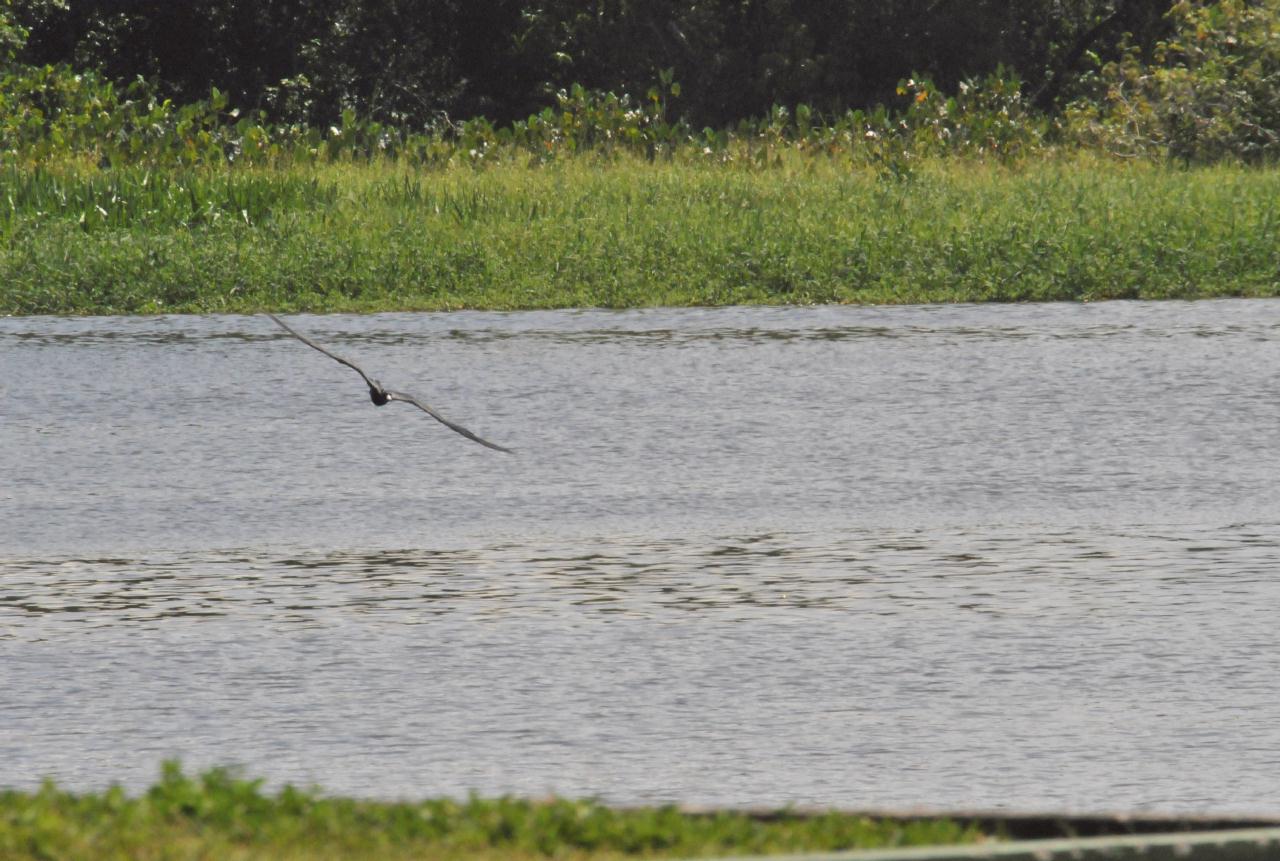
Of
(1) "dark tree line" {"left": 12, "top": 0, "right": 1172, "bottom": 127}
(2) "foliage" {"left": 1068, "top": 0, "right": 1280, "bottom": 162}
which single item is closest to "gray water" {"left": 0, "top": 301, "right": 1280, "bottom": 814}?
(2) "foliage" {"left": 1068, "top": 0, "right": 1280, "bottom": 162}

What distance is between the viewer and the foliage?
23.2m

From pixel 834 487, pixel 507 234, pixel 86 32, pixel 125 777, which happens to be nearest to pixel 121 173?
pixel 507 234

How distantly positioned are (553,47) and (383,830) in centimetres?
3312

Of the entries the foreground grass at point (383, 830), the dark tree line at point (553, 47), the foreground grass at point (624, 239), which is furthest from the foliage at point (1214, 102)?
the foreground grass at point (383, 830)

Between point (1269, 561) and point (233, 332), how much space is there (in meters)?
8.24

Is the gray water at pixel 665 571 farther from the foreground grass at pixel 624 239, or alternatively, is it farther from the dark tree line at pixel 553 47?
the dark tree line at pixel 553 47

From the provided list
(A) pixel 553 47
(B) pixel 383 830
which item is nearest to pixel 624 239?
(B) pixel 383 830

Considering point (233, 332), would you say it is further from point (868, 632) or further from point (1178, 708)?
point (1178, 708)

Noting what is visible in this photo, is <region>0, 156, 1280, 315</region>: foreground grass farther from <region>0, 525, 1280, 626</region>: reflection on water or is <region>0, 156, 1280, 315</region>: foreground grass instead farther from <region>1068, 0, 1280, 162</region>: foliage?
<region>0, 525, 1280, 626</region>: reflection on water

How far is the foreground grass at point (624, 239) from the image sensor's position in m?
15.4

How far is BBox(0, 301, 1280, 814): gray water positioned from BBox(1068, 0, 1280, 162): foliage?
10.7 metres

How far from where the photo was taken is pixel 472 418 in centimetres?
1061

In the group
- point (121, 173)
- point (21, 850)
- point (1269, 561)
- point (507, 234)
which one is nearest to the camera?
point (21, 850)

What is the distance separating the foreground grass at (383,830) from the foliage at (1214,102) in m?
19.5
